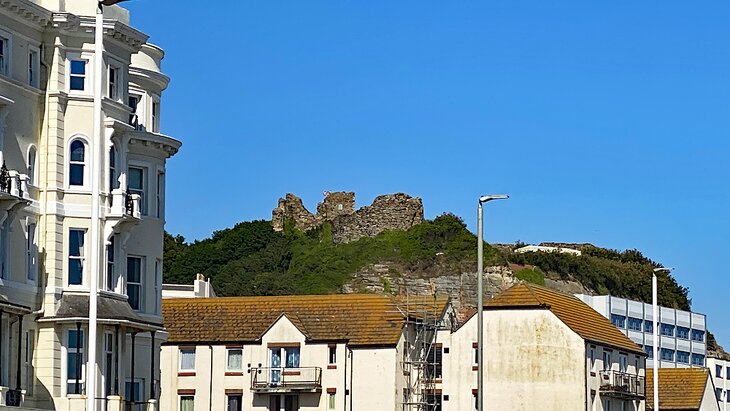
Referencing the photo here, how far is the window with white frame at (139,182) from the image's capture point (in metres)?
56.3

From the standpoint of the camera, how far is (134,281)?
5559 cm

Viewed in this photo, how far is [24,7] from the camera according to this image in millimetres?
48688

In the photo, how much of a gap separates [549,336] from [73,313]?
1646 inches

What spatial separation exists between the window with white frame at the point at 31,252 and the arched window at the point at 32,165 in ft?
4.03

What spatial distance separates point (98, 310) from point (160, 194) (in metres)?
8.62

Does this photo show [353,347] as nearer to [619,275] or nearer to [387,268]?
[387,268]

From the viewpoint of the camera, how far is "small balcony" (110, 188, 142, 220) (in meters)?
51.1

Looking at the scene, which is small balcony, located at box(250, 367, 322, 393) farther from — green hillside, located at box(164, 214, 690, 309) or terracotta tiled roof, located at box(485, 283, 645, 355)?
green hillside, located at box(164, 214, 690, 309)

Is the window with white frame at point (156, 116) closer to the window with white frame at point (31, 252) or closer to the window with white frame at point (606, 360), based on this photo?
the window with white frame at point (31, 252)

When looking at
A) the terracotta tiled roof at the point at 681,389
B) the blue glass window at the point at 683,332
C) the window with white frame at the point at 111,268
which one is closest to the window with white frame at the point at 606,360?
the terracotta tiled roof at the point at 681,389

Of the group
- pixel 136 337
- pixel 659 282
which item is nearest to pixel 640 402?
pixel 136 337

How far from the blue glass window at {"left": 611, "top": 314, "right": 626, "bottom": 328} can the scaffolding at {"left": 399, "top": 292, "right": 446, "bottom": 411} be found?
68.6m

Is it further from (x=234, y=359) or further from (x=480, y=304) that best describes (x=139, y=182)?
(x=234, y=359)

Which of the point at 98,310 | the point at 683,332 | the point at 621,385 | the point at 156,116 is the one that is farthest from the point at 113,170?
the point at 683,332
